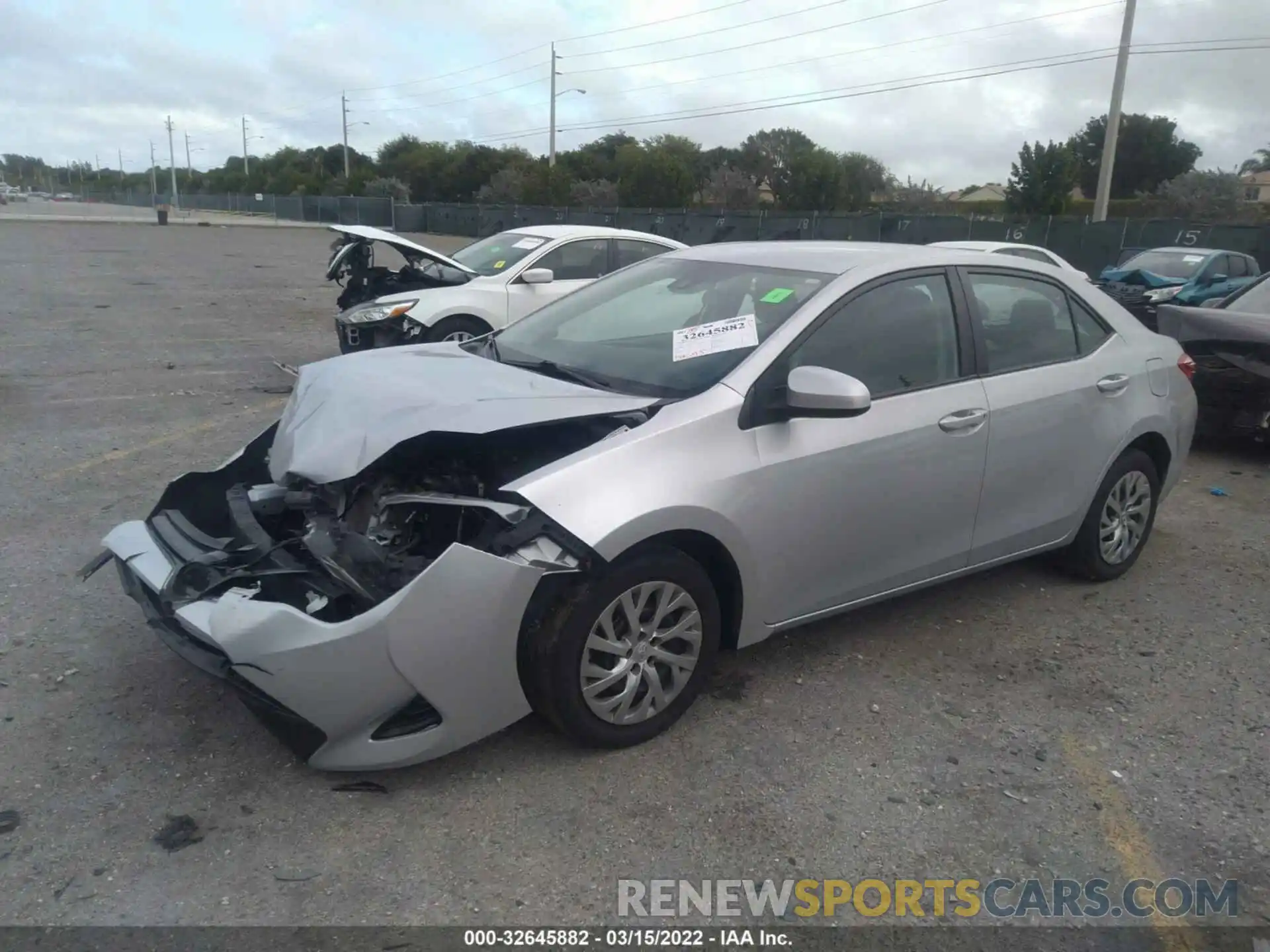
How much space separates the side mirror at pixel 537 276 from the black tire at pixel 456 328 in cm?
60

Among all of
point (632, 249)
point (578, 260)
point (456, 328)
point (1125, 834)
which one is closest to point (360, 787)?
point (1125, 834)

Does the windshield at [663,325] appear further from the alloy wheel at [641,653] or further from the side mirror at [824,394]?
the alloy wheel at [641,653]

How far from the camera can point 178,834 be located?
2906 millimetres

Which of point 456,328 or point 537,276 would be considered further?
point 537,276

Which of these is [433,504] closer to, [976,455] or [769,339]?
[769,339]

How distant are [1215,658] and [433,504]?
11.0ft

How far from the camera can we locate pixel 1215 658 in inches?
170

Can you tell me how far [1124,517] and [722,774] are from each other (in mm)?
2830

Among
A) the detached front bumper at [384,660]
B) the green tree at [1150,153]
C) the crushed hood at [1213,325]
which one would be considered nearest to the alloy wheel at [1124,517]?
the crushed hood at [1213,325]

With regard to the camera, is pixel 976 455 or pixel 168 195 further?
pixel 168 195

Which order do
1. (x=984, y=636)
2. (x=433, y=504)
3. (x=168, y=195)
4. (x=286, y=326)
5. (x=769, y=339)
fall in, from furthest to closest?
1. (x=168, y=195)
2. (x=286, y=326)
3. (x=984, y=636)
4. (x=769, y=339)
5. (x=433, y=504)

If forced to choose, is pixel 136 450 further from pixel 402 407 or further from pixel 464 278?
pixel 402 407

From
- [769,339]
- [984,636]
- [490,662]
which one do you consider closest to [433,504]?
[490,662]

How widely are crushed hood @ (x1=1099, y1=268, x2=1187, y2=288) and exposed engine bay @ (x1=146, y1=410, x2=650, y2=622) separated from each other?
12.1 meters
